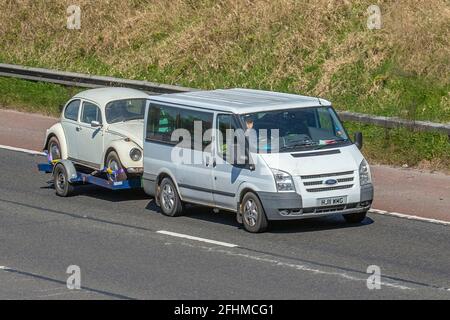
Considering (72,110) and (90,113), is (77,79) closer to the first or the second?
(72,110)

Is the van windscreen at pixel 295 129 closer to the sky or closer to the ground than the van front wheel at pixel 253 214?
closer to the sky

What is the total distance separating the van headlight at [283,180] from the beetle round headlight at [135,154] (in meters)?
3.52

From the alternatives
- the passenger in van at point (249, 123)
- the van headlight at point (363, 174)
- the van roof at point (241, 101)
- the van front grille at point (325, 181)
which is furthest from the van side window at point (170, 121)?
the van headlight at point (363, 174)

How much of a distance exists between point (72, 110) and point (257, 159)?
5429mm

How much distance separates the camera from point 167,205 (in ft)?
63.1

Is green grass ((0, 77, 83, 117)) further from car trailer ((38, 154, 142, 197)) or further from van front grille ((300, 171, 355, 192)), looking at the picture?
van front grille ((300, 171, 355, 192))

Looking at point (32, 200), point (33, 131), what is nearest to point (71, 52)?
point (33, 131)

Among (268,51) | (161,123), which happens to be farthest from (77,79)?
(161,123)

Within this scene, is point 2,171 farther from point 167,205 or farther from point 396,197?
point 396,197

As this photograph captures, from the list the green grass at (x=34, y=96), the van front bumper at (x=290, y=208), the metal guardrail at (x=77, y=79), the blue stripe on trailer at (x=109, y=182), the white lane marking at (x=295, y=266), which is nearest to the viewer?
the white lane marking at (x=295, y=266)

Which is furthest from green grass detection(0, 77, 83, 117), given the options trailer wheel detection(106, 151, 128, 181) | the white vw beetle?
trailer wheel detection(106, 151, 128, 181)

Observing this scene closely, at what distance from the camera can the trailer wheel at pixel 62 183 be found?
816 inches

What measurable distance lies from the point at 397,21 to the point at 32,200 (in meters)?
10.2

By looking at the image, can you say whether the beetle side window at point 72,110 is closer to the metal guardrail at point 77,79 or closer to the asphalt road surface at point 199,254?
the asphalt road surface at point 199,254
